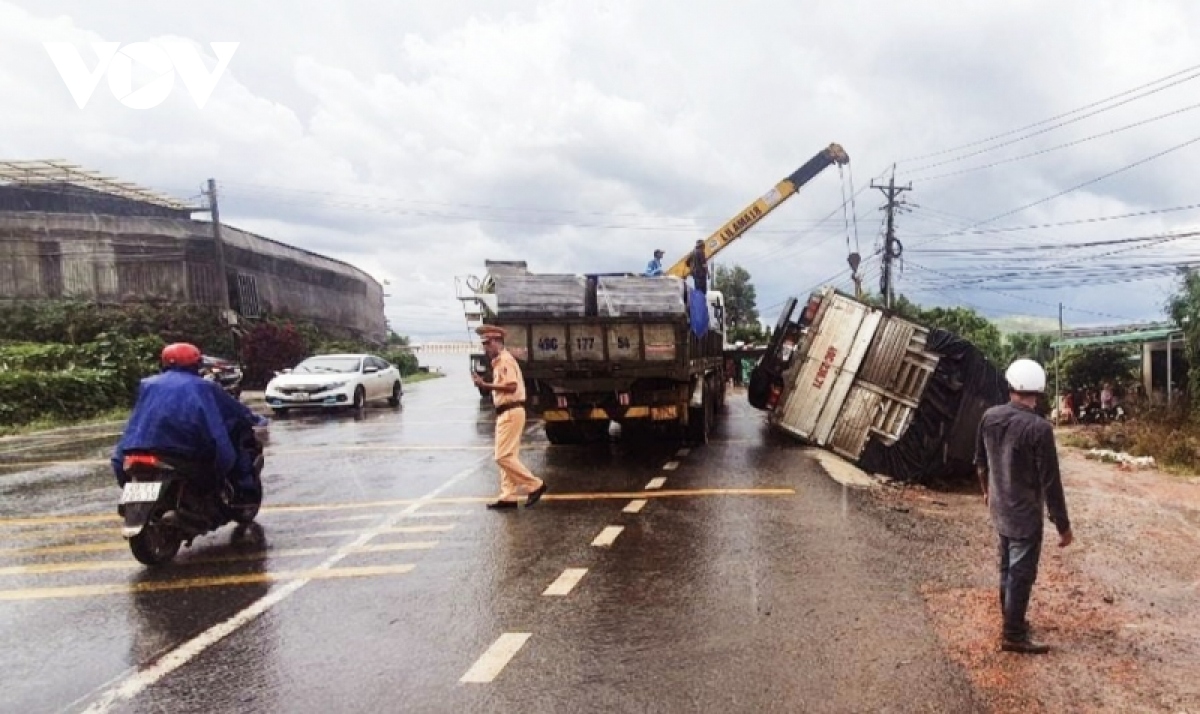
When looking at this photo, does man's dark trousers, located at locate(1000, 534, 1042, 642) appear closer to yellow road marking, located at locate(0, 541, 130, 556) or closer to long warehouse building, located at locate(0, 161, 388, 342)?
yellow road marking, located at locate(0, 541, 130, 556)

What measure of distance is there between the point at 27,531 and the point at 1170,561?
959cm

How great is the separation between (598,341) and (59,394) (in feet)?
48.0

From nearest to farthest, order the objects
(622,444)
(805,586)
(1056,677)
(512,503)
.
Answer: (1056,677) < (805,586) < (512,503) < (622,444)

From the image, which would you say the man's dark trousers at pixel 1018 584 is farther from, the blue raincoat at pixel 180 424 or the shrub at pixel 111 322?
the shrub at pixel 111 322

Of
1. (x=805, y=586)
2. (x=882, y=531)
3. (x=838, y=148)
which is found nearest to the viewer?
(x=805, y=586)

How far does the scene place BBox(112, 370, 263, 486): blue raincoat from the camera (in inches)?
241

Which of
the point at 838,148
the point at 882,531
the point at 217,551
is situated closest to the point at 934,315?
the point at 838,148

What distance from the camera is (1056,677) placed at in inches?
155

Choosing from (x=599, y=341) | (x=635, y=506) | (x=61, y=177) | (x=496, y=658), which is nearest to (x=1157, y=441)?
(x=599, y=341)

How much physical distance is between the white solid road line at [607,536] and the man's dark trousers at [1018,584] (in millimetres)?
3012

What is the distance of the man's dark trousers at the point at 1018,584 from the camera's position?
430cm

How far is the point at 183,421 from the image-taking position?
6.20 meters

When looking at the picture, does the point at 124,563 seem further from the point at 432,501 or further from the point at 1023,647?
the point at 1023,647

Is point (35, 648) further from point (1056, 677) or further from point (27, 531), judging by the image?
point (1056, 677)
